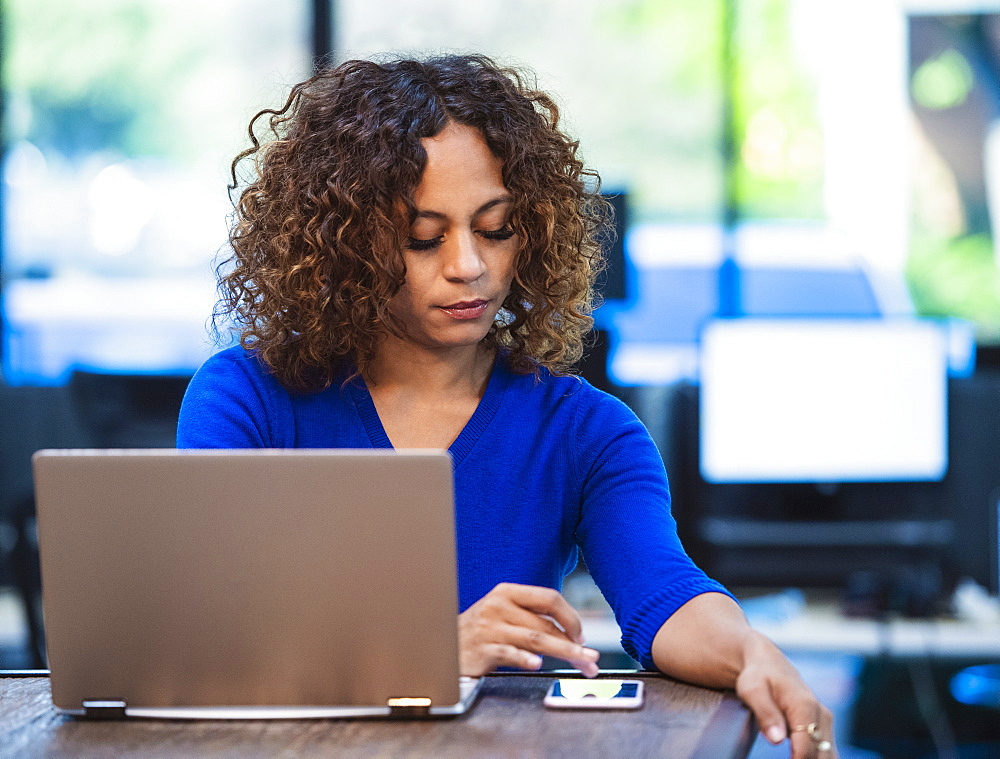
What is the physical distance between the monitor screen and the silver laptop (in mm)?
1851

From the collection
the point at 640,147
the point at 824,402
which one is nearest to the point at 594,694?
the point at 824,402

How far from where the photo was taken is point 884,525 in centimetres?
267

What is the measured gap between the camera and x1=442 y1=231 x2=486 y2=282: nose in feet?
4.12

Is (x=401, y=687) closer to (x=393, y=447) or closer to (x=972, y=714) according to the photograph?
(x=393, y=447)

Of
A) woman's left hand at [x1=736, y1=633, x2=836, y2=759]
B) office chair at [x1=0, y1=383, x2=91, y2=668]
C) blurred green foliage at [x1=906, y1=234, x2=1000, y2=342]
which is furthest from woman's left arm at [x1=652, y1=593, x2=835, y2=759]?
blurred green foliage at [x1=906, y1=234, x2=1000, y2=342]

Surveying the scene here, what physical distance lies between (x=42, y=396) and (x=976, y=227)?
3706mm

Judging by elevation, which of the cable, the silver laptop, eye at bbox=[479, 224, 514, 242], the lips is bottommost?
the cable

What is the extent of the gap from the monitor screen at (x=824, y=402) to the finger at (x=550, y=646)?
171cm

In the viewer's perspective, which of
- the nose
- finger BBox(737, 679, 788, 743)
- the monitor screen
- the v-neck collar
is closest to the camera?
finger BBox(737, 679, 788, 743)

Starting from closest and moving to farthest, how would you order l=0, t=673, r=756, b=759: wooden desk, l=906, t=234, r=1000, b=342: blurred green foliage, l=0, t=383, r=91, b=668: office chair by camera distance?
l=0, t=673, r=756, b=759: wooden desk
l=0, t=383, r=91, b=668: office chair
l=906, t=234, r=1000, b=342: blurred green foliage

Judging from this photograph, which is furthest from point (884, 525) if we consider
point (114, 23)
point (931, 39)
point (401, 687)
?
point (114, 23)

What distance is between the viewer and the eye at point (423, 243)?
4.26 ft

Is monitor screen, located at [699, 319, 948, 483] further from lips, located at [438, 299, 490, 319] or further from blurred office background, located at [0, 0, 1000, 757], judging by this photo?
blurred office background, located at [0, 0, 1000, 757]

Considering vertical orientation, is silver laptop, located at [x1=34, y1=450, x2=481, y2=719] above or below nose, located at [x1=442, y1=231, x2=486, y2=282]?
below
